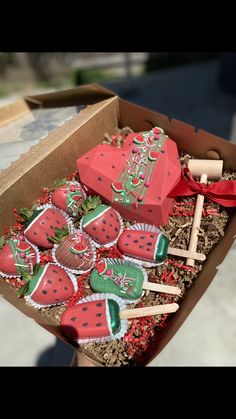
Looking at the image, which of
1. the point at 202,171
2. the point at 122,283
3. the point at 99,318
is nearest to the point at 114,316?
the point at 99,318

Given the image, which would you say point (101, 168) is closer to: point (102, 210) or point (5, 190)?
point (102, 210)

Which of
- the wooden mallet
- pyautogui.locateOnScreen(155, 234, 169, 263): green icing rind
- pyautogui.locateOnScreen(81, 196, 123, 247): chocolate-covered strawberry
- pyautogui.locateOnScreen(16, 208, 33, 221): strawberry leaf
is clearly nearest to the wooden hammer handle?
the wooden mallet

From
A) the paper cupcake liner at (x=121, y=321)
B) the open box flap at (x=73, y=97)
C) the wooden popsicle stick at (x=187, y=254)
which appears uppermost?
the open box flap at (x=73, y=97)

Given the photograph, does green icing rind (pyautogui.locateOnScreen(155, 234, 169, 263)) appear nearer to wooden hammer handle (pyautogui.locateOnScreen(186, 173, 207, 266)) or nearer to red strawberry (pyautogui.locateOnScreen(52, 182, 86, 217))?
wooden hammer handle (pyautogui.locateOnScreen(186, 173, 207, 266))

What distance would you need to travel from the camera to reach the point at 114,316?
1.60 meters

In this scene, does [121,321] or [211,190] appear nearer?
[121,321]

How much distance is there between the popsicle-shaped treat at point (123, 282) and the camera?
1.71 m

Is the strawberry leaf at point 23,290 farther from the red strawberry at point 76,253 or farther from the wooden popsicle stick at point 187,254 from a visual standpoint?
the wooden popsicle stick at point 187,254

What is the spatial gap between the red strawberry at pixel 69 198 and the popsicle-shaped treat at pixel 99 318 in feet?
1.66

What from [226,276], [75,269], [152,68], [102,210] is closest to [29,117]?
[102,210]

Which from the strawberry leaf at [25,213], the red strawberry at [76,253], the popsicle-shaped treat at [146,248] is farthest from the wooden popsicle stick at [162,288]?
the strawberry leaf at [25,213]

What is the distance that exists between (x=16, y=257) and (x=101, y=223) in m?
0.43

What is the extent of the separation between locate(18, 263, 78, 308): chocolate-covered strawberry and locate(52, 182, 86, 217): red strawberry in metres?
0.33

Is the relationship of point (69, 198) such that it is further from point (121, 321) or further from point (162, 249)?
point (121, 321)
